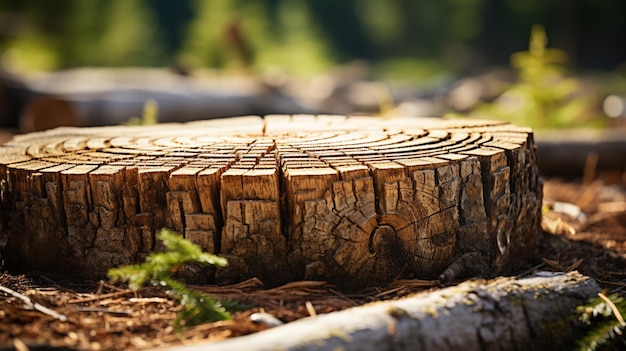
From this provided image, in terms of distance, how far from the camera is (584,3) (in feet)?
80.9

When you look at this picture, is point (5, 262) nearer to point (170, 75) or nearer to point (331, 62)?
point (170, 75)

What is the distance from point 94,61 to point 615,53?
1891 cm

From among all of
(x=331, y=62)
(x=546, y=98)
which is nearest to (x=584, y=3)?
(x=331, y=62)

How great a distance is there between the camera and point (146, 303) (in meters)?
2.52

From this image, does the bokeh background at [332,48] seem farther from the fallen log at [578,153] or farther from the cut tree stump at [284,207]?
the cut tree stump at [284,207]

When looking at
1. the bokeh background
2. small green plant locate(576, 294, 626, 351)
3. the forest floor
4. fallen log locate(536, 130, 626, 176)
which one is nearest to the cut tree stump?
the forest floor

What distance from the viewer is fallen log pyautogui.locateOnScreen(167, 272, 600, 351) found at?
1.91 metres

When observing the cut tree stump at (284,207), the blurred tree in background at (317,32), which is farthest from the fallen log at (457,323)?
the blurred tree in background at (317,32)

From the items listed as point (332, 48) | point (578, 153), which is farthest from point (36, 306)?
point (332, 48)

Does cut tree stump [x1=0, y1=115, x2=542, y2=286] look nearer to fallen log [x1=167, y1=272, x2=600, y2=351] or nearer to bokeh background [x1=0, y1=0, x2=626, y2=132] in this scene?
fallen log [x1=167, y1=272, x2=600, y2=351]

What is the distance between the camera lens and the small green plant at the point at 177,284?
2.23 m

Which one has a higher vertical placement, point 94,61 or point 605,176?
point 94,61

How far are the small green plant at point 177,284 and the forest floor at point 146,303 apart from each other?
39 millimetres

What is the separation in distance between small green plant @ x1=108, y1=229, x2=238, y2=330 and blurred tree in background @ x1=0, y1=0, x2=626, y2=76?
Answer: 42.8 feet
